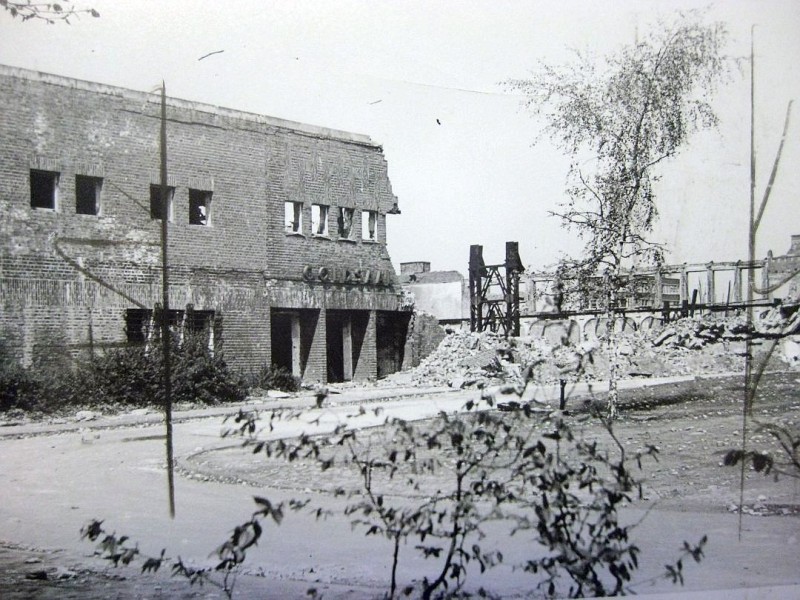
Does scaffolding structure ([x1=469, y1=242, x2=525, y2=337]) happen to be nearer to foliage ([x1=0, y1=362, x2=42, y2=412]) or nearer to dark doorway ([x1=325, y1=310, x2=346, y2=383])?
dark doorway ([x1=325, y1=310, x2=346, y2=383])

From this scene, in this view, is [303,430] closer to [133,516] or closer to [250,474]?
[250,474]

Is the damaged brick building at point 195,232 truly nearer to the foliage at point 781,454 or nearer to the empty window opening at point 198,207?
the empty window opening at point 198,207

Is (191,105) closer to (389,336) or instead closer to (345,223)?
(345,223)

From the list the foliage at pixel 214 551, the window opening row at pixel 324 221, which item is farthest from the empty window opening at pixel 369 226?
the foliage at pixel 214 551

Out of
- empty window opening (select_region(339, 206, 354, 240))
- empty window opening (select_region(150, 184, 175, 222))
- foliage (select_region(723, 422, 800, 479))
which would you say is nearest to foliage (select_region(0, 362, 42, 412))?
empty window opening (select_region(150, 184, 175, 222))

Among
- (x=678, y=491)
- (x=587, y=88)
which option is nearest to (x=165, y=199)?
(x=587, y=88)

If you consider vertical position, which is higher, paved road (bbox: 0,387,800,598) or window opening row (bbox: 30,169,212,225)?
window opening row (bbox: 30,169,212,225)
